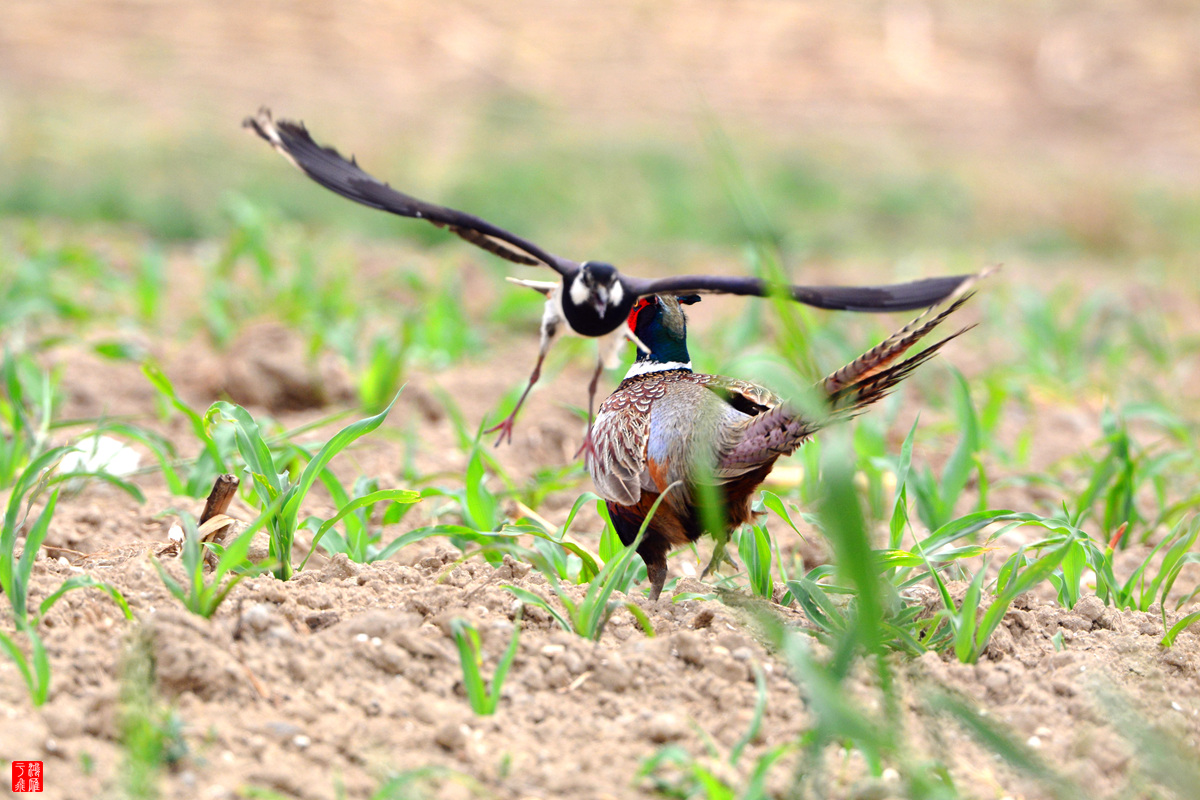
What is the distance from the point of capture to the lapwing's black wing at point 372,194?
8.45 feet

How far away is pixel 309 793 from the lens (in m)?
1.66

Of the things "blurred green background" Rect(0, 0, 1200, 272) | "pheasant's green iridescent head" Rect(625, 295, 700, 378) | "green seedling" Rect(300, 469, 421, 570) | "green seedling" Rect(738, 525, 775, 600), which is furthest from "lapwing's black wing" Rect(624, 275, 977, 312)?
"blurred green background" Rect(0, 0, 1200, 272)

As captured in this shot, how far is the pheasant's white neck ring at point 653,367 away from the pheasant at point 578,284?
0.09m

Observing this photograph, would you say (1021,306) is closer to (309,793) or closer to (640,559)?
(640,559)

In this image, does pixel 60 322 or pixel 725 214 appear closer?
pixel 60 322

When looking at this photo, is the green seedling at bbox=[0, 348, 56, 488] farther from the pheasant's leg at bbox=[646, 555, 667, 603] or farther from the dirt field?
the pheasant's leg at bbox=[646, 555, 667, 603]

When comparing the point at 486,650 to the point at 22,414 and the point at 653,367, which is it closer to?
the point at 653,367

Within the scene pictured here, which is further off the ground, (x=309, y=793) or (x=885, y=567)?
(x=885, y=567)

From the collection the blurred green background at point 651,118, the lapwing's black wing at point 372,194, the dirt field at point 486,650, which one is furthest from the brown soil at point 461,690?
the blurred green background at point 651,118

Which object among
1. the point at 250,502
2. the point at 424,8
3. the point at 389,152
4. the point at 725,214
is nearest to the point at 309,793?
the point at 250,502

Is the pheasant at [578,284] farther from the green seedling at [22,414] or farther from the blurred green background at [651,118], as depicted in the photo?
the blurred green background at [651,118]

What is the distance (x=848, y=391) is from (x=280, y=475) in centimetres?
127

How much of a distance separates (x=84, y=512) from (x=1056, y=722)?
2433mm

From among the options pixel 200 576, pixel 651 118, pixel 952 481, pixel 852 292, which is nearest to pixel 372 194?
pixel 200 576
